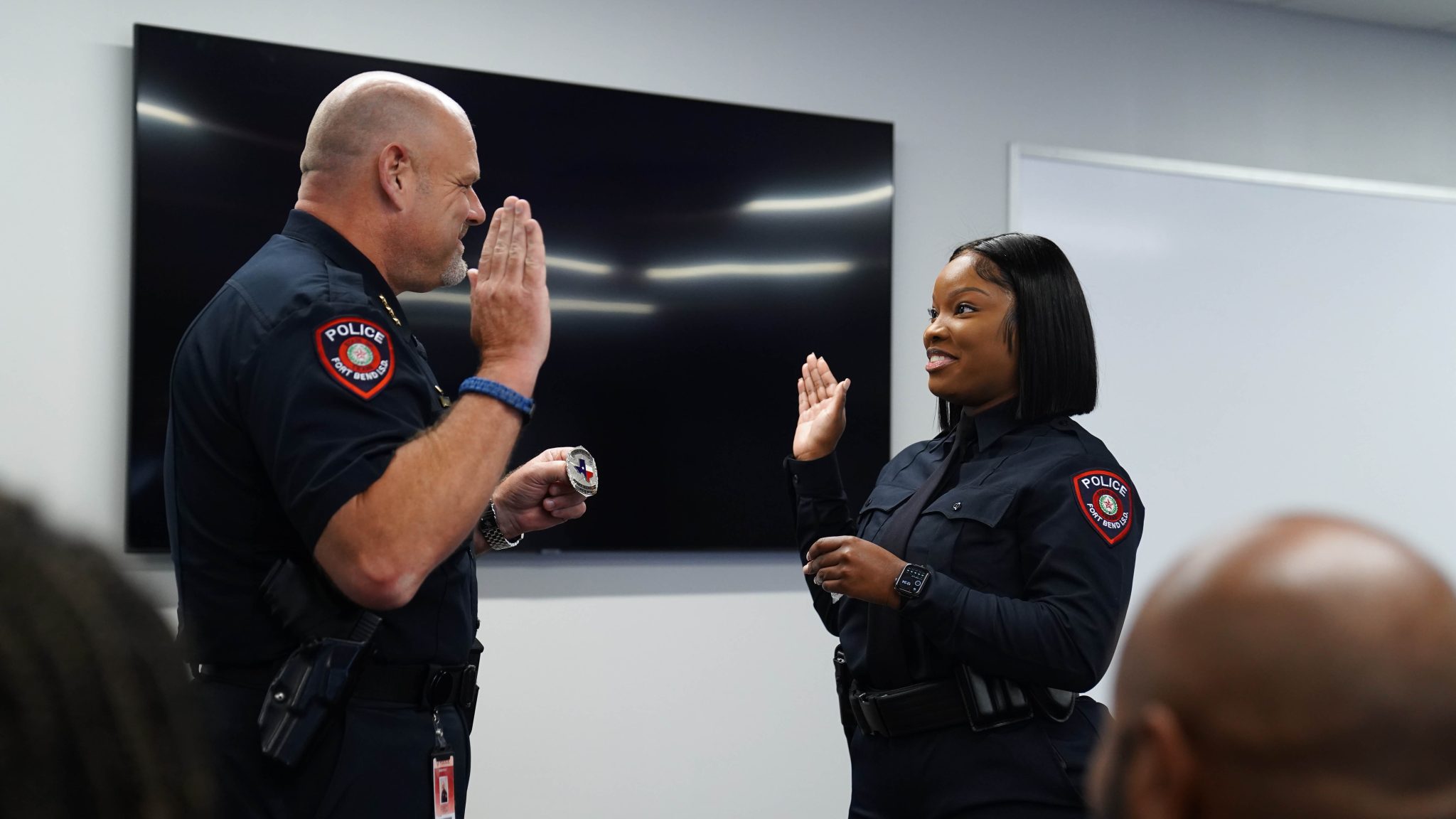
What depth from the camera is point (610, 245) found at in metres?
3.18

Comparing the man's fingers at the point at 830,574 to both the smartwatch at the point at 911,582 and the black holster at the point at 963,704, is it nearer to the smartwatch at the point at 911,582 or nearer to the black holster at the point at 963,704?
the smartwatch at the point at 911,582

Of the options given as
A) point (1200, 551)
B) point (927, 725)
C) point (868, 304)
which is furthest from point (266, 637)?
point (868, 304)

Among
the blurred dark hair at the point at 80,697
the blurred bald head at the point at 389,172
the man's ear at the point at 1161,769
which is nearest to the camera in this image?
the blurred dark hair at the point at 80,697

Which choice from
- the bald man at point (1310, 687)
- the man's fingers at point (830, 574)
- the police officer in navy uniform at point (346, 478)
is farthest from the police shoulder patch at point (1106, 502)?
the bald man at point (1310, 687)

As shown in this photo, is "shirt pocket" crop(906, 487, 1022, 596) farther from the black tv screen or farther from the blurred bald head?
the black tv screen

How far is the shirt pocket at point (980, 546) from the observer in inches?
72.8

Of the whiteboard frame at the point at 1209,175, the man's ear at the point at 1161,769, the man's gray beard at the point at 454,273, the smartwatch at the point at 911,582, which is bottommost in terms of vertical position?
the smartwatch at the point at 911,582

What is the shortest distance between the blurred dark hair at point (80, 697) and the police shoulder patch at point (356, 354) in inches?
38.3

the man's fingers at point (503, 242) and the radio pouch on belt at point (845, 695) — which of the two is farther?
the radio pouch on belt at point (845, 695)

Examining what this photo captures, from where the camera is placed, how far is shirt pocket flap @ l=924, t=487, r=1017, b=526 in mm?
1841

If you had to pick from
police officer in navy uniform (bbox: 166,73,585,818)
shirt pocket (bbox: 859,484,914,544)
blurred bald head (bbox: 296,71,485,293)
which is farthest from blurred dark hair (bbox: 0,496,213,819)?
shirt pocket (bbox: 859,484,914,544)

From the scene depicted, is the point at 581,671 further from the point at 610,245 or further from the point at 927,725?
the point at 927,725

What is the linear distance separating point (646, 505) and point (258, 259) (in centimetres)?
172

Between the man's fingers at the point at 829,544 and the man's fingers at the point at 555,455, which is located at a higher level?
the man's fingers at the point at 555,455
